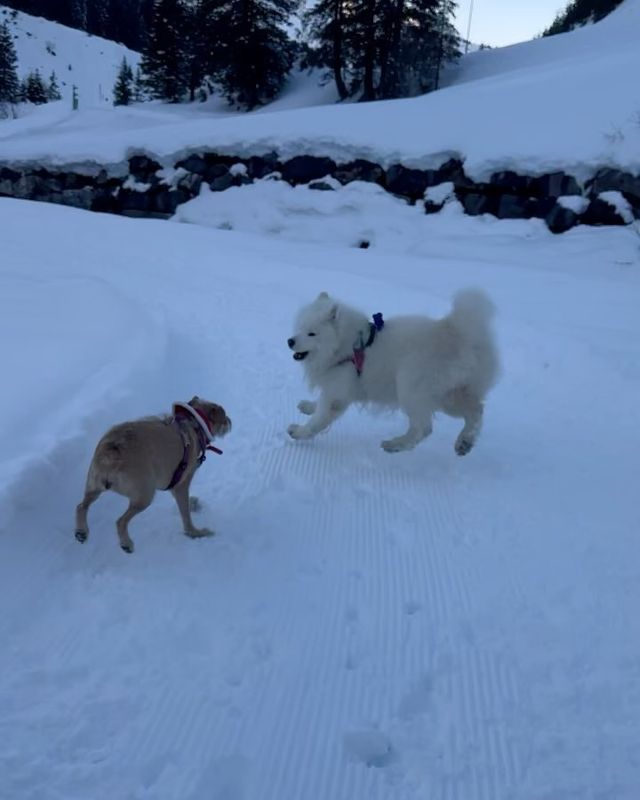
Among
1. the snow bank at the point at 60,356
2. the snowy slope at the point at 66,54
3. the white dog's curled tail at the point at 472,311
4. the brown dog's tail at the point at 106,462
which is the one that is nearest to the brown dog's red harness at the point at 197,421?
the brown dog's tail at the point at 106,462

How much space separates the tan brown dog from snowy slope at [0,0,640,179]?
41.4ft

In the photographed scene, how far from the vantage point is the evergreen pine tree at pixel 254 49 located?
29.2 metres

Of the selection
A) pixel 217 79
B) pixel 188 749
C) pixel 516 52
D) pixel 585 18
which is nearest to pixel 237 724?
pixel 188 749

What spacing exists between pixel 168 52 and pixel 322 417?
41.0m

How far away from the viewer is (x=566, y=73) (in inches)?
692

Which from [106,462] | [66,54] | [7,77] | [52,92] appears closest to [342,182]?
A: [106,462]

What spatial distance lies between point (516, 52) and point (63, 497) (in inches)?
1318

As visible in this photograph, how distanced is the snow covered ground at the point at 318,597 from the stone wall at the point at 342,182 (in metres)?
7.31

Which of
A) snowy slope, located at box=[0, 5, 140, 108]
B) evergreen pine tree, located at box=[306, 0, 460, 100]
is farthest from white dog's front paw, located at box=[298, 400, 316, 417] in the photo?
snowy slope, located at box=[0, 5, 140, 108]

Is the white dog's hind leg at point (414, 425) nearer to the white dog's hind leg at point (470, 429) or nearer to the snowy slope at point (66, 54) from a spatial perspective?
the white dog's hind leg at point (470, 429)

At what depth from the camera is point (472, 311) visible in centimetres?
439

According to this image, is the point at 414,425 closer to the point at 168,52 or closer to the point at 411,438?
the point at 411,438

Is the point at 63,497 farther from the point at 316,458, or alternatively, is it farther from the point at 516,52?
the point at 516,52

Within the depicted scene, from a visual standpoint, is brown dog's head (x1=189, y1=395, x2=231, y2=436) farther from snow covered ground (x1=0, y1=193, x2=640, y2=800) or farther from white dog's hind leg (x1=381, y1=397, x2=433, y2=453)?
white dog's hind leg (x1=381, y1=397, x2=433, y2=453)
